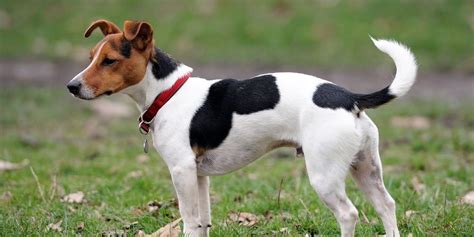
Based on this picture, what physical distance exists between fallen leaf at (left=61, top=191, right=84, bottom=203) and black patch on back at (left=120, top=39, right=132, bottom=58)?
1614 mm

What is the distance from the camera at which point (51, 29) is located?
15055mm

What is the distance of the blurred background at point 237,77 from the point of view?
5031 mm

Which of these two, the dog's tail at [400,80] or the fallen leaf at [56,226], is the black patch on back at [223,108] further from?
the fallen leaf at [56,226]

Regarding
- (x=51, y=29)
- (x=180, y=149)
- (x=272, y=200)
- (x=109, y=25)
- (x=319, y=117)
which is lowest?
(x=51, y=29)

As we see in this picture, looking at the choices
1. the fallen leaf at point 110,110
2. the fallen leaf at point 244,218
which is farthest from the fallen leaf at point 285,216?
the fallen leaf at point 110,110

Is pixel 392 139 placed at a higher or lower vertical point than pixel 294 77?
lower

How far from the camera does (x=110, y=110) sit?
33.7 ft

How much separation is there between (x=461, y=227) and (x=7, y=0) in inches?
545

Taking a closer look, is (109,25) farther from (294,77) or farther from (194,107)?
(294,77)

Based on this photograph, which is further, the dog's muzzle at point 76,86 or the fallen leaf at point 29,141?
the fallen leaf at point 29,141

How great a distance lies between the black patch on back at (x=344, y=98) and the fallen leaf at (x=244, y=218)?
113cm

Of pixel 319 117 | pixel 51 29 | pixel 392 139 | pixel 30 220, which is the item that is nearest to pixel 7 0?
pixel 51 29

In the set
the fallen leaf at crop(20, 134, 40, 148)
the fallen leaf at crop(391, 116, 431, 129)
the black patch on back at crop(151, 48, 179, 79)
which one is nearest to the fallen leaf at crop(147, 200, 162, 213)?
the black patch on back at crop(151, 48, 179, 79)

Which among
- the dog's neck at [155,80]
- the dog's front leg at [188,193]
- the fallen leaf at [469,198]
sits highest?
the dog's neck at [155,80]
